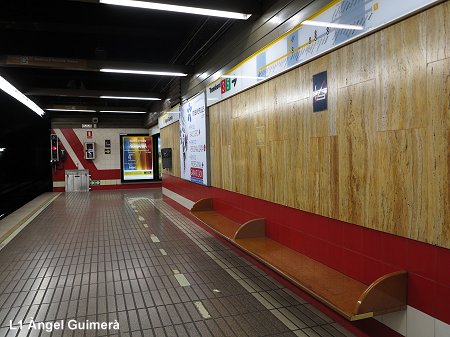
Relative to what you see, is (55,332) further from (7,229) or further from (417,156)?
(7,229)

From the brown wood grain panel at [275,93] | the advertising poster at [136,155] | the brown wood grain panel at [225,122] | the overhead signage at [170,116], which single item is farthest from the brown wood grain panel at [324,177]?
the advertising poster at [136,155]

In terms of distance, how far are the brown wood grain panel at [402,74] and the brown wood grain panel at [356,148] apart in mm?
113

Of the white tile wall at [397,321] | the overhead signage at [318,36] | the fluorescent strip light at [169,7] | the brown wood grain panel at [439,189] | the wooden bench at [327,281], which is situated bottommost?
Result: the white tile wall at [397,321]

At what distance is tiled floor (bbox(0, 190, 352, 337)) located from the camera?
2.82 meters

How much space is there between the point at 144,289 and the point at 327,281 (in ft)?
6.44

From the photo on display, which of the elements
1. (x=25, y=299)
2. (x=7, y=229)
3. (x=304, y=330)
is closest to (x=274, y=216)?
(x=304, y=330)

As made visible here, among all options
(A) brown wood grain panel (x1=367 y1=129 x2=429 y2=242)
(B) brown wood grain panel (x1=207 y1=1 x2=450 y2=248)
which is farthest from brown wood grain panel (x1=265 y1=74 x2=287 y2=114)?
(A) brown wood grain panel (x1=367 y1=129 x2=429 y2=242)

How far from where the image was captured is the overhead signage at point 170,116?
27.0 ft

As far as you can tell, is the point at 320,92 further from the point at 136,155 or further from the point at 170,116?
the point at 136,155

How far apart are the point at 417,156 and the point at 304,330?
1.61m

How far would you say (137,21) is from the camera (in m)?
5.62

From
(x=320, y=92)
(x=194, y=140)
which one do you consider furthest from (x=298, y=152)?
(x=194, y=140)

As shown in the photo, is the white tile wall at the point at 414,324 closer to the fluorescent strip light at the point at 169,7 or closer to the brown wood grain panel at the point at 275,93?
the brown wood grain panel at the point at 275,93

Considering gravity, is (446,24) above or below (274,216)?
above
